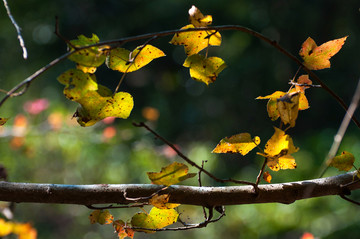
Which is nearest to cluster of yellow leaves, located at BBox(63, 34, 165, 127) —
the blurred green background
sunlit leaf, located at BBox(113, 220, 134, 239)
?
sunlit leaf, located at BBox(113, 220, 134, 239)

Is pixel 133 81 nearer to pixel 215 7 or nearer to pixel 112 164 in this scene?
pixel 215 7

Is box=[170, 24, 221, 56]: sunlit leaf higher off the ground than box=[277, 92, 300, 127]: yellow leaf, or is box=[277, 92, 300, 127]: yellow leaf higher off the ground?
box=[170, 24, 221, 56]: sunlit leaf

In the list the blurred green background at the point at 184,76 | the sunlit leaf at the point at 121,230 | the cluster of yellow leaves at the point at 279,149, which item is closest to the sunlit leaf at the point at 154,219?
the sunlit leaf at the point at 121,230

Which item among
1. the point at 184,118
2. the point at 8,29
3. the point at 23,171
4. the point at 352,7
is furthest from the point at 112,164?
the point at 352,7

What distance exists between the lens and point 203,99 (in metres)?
3.69

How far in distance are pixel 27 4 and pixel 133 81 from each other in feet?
3.88

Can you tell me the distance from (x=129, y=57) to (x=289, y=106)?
145 mm

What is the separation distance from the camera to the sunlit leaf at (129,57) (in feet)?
1.18

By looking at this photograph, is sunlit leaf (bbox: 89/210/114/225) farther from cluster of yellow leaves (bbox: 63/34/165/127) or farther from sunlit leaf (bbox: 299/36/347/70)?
sunlit leaf (bbox: 299/36/347/70)

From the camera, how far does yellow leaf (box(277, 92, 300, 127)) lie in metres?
0.34

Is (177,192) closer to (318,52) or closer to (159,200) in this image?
(159,200)

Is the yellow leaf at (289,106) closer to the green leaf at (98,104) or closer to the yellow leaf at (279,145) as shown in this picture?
the yellow leaf at (279,145)

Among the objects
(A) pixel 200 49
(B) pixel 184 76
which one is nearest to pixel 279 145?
(A) pixel 200 49

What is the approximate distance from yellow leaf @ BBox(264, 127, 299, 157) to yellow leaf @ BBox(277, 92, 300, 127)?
0.05ft
